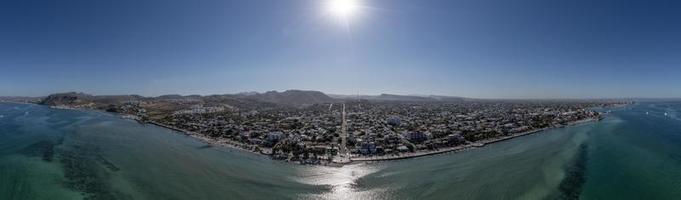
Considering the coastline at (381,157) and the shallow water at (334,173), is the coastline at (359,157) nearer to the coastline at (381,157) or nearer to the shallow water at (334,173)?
the coastline at (381,157)

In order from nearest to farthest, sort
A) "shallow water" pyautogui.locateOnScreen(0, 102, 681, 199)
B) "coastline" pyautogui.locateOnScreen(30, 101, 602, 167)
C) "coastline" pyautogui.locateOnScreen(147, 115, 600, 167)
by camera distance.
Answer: "shallow water" pyautogui.locateOnScreen(0, 102, 681, 199) < "coastline" pyautogui.locateOnScreen(30, 101, 602, 167) < "coastline" pyautogui.locateOnScreen(147, 115, 600, 167)

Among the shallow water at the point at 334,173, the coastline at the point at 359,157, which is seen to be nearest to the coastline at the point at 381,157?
the coastline at the point at 359,157

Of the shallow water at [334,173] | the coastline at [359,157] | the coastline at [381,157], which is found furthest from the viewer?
the coastline at [381,157]

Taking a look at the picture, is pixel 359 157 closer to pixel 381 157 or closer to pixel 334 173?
pixel 381 157

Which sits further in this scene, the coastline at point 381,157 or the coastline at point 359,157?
the coastline at point 381,157

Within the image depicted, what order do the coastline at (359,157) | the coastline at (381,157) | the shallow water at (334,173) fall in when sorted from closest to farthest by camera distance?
the shallow water at (334,173)
the coastline at (359,157)
the coastline at (381,157)

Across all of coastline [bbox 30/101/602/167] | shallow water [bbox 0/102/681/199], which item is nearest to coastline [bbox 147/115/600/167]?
coastline [bbox 30/101/602/167]

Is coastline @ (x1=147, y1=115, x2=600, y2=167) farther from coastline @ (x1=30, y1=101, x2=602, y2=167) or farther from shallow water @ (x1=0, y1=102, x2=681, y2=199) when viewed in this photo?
shallow water @ (x1=0, y1=102, x2=681, y2=199)

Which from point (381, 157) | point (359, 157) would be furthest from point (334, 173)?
point (381, 157)

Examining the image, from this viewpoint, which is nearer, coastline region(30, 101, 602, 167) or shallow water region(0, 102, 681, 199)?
shallow water region(0, 102, 681, 199)

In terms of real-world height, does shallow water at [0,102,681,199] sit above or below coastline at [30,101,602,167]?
below
